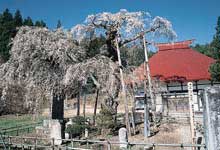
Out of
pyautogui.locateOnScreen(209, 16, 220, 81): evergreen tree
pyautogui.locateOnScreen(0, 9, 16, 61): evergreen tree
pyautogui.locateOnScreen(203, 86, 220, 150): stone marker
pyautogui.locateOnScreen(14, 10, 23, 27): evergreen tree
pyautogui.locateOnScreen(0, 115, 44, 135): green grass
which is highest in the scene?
pyautogui.locateOnScreen(14, 10, 23, 27): evergreen tree

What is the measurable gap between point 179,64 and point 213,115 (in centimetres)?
2164

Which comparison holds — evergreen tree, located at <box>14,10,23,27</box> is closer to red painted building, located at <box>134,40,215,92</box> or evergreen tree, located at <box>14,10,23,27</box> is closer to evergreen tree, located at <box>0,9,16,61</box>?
evergreen tree, located at <box>0,9,16,61</box>

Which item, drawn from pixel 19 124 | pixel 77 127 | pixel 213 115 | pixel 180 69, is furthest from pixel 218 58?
pixel 19 124

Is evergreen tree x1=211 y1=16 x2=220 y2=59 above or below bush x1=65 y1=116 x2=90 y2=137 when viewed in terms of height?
above

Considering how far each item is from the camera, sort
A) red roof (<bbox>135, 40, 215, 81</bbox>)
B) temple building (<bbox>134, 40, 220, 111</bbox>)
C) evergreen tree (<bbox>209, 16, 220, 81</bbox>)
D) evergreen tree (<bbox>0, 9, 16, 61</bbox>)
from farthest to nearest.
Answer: evergreen tree (<bbox>0, 9, 16, 61</bbox>) < red roof (<bbox>135, 40, 215, 81</bbox>) < temple building (<bbox>134, 40, 220, 111</bbox>) < evergreen tree (<bbox>209, 16, 220, 81</bbox>)

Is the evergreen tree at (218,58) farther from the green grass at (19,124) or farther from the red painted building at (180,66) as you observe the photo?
the green grass at (19,124)

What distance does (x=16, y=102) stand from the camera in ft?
119

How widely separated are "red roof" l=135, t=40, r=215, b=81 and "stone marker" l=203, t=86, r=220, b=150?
19300mm

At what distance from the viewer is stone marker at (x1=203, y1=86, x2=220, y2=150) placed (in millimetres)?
5785

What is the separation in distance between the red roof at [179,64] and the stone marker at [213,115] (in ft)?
63.3

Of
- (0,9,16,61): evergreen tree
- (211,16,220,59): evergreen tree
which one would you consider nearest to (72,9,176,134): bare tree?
(211,16,220,59): evergreen tree

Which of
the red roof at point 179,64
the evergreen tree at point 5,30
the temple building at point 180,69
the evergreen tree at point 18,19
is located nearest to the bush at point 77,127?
the temple building at point 180,69

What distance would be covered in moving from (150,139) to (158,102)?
35.7 feet

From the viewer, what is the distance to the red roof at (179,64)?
2525 cm
